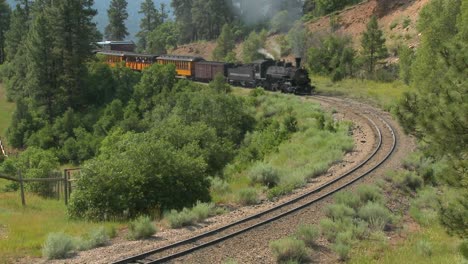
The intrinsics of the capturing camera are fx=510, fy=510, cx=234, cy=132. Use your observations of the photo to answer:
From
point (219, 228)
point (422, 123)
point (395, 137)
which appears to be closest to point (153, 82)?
point (395, 137)

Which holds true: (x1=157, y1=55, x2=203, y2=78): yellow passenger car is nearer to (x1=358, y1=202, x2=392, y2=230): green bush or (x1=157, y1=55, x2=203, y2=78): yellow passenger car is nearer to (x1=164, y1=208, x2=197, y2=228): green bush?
(x1=164, y1=208, x2=197, y2=228): green bush

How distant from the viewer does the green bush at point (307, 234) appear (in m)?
12.3

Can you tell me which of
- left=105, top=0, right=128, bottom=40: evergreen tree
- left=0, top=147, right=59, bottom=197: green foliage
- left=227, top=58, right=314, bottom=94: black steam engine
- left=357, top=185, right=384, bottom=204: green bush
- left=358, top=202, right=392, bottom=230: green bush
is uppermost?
left=105, top=0, right=128, bottom=40: evergreen tree

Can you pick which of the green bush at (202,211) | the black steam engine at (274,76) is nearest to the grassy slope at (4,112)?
the black steam engine at (274,76)

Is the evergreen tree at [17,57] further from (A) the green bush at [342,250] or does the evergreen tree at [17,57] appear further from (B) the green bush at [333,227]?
(A) the green bush at [342,250]

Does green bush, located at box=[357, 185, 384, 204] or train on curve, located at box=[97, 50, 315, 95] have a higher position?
train on curve, located at box=[97, 50, 315, 95]

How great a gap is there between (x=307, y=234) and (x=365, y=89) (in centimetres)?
3651

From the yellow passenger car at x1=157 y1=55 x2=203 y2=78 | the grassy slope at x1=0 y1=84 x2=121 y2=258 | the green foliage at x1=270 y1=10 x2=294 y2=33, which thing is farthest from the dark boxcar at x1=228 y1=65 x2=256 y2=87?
the green foliage at x1=270 y1=10 x2=294 y2=33

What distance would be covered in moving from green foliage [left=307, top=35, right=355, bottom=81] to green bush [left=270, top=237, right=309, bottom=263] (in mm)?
44621

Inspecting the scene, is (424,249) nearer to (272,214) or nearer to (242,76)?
(272,214)

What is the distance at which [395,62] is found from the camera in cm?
5453

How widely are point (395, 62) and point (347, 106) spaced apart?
2092 cm

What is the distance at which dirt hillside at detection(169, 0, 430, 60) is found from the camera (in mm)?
59469

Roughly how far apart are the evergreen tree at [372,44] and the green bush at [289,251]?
43.8 metres
